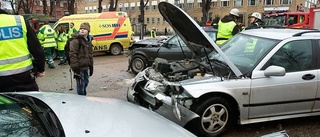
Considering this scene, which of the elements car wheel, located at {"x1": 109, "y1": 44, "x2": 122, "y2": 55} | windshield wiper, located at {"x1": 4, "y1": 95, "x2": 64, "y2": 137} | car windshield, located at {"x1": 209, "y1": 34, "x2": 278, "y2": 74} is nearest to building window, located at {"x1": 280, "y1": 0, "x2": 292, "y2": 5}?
car wheel, located at {"x1": 109, "y1": 44, "x2": 122, "y2": 55}

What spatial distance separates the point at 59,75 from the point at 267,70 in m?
6.99

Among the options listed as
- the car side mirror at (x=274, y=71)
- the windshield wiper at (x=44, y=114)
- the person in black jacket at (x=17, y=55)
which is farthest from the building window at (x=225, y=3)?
the windshield wiper at (x=44, y=114)

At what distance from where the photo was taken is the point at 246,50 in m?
4.34

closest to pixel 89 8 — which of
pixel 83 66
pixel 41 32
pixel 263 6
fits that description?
pixel 263 6

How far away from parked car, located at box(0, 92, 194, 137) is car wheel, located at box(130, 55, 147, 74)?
6143 millimetres

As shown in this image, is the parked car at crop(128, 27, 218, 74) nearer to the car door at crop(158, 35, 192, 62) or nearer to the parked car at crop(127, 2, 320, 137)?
the car door at crop(158, 35, 192, 62)

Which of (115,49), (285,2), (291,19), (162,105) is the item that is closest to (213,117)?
(162,105)

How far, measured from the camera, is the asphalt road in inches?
161

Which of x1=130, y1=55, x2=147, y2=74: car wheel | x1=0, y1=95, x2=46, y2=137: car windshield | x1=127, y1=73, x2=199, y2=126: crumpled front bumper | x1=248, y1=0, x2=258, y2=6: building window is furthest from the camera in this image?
x1=248, y1=0, x2=258, y2=6: building window

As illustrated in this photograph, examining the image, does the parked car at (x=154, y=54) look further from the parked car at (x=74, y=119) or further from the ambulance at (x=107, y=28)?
the parked car at (x=74, y=119)

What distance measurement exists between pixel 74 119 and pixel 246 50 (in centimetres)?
304

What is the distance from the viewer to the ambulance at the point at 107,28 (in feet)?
44.4

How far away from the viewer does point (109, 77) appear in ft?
27.9

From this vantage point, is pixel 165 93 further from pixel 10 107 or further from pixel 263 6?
pixel 263 6
